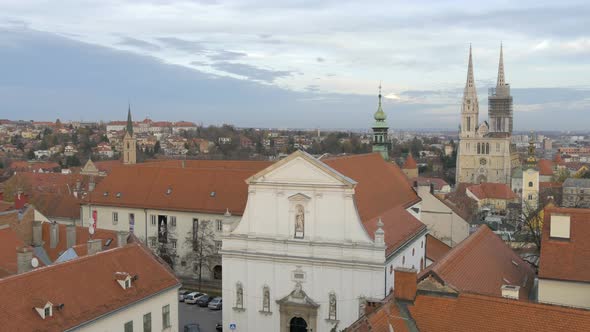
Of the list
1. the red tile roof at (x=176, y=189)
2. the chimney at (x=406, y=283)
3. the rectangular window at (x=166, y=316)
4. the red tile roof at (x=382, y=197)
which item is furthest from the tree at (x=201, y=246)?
the chimney at (x=406, y=283)

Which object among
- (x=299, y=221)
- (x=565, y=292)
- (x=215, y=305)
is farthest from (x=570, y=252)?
(x=215, y=305)

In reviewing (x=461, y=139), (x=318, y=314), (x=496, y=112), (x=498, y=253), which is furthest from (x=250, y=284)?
(x=496, y=112)

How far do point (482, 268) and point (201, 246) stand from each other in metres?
24.1

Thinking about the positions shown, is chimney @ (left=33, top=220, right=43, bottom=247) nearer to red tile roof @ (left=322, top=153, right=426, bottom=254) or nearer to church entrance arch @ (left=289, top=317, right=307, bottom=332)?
church entrance arch @ (left=289, top=317, right=307, bottom=332)

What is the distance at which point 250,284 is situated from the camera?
98.2 ft

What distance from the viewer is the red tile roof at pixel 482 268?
2127 centimetres

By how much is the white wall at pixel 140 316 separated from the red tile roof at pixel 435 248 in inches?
718

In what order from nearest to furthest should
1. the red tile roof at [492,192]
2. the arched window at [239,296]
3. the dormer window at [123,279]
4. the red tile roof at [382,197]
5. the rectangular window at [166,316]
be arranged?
the dormer window at [123,279] < the rectangular window at [166,316] < the arched window at [239,296] < the red tile roof at [382,197] < the red tile roof at [492,192]

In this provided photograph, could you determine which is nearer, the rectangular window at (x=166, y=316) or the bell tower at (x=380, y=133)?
the rectangular window at (x=166, y=316)

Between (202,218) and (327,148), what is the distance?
131 meters

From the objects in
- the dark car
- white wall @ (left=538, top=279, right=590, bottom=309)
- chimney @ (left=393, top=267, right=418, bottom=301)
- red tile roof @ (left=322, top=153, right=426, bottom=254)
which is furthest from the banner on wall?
white wall @ (left=538, top=279, right=590, bottom=309)

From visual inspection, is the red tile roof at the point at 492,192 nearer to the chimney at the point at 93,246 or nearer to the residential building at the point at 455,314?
the chimney at the point at 93,246

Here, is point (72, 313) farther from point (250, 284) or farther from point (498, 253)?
point (498, 253)

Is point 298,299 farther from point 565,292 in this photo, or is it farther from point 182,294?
point 182,294
